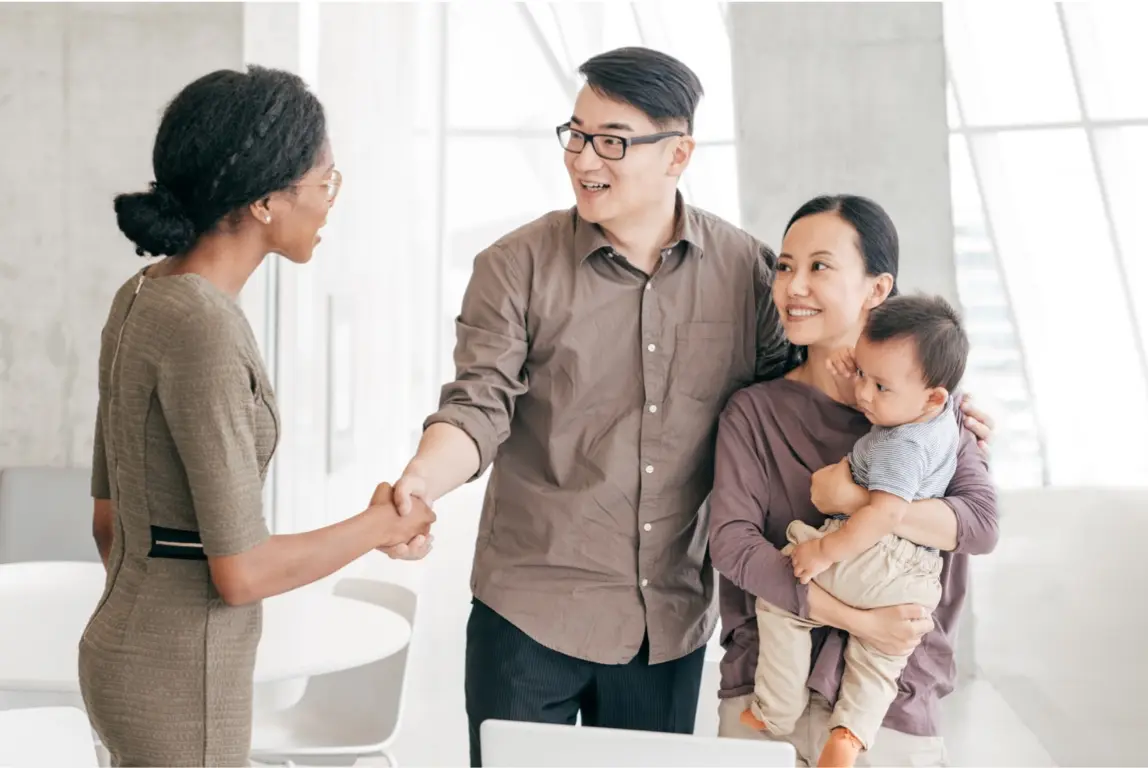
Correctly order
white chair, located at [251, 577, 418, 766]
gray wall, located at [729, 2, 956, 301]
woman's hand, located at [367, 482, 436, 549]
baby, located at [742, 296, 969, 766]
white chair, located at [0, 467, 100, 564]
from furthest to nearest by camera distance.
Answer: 1. white chair, located at [0, 467, 100, 564]
2. gray wall, located at [729, 2, 956, 301]
3. white chair, located at [251, 577, 418, 766]
4. woman's hand, located at [367, 482, 436, 549]
5. baby, located at [742, 296, 969, 766]

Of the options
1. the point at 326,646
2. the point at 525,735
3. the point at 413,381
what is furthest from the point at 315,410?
the point at 525,735

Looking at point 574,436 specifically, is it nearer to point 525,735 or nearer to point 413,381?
point 525,735

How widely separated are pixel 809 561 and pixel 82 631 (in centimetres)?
169

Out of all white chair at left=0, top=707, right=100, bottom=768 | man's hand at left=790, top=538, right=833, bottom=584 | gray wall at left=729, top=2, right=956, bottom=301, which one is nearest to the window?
gray wall at left=729, top=2, right=956, bottom=301

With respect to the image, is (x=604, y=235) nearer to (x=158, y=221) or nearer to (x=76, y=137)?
(x=158, y=221)

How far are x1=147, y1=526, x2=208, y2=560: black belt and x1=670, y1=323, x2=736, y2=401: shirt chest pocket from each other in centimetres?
91

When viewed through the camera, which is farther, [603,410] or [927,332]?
[603,410]

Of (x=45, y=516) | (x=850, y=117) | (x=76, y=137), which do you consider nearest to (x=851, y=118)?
(x=850, y=117)

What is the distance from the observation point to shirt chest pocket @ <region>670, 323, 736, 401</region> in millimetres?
2139

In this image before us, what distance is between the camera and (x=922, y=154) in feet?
10.4

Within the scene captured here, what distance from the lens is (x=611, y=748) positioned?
61.2 inches

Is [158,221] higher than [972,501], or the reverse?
[158,221]

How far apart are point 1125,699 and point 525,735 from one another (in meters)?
2.39

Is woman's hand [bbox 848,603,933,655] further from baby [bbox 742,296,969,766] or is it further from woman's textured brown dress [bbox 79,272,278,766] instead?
woman's textured brown dress [bbox 79,272,278,766]
